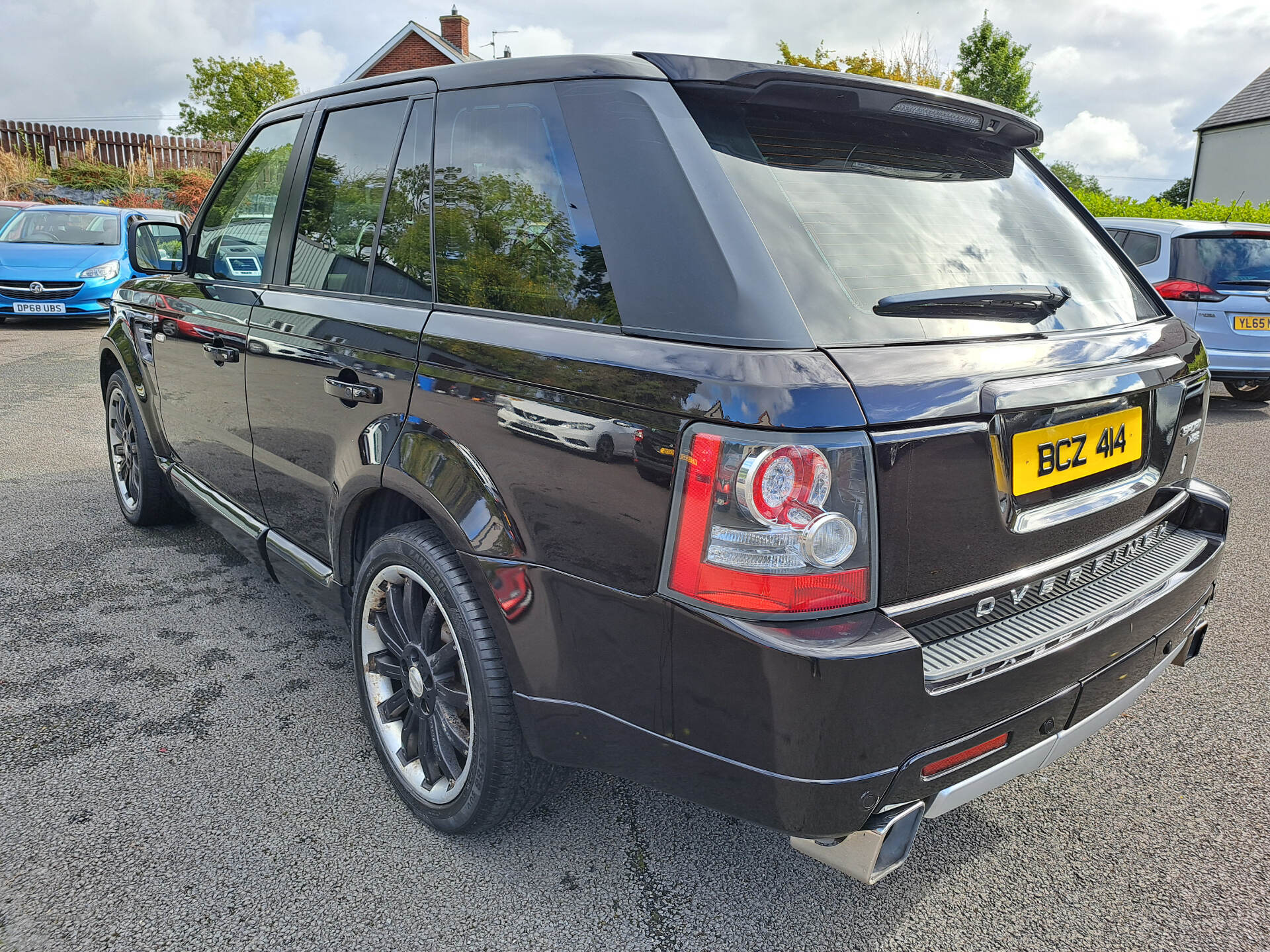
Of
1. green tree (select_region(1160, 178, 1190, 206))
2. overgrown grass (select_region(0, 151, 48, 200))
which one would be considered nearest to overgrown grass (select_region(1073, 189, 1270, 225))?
overgrown grass (select_region(0, 151, 48, 200))

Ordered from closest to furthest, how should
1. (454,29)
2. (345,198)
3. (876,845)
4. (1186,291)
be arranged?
(876,845)
(345,198)
(1186,291)
(454,29)

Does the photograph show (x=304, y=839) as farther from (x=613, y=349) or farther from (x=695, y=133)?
(x=695, y=133)

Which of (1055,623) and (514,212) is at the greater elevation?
(514,212)

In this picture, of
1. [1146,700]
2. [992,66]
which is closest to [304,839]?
[1146,700]

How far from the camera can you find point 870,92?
77.2 inches

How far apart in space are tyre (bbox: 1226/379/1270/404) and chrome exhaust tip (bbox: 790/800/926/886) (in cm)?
916

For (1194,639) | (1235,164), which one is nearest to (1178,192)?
(1235,164)

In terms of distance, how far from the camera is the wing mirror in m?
3.78

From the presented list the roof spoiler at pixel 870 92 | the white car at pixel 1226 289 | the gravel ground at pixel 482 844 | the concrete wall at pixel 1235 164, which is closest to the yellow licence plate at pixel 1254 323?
the white car at pixel 1226 289

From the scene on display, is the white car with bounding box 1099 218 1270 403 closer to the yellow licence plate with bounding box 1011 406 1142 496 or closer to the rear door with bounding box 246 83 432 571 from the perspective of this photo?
the yellow licence plate with bounding box 1011 406 1142 496

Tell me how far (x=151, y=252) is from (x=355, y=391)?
6.95 feet

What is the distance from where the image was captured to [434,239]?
229 cm

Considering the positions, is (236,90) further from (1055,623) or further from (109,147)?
(1055,623)

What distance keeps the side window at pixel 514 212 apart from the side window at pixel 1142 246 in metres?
7.71
